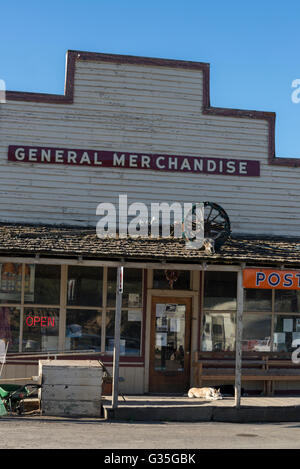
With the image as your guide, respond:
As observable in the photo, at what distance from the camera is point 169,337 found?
16.0 m

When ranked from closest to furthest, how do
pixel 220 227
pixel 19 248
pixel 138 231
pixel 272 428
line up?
pixel 272 428 → pixel 19 248 → pixel 220 227 → pixel 138 231

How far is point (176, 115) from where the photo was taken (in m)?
16.7

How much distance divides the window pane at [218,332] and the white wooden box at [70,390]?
3.87m

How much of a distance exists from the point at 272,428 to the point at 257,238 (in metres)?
5.16

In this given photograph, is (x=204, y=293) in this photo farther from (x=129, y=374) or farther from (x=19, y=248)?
(x=19, y=248)

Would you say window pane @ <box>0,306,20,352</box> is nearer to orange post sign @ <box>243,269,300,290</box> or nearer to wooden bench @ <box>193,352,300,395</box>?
wooden bench @ <box>193,352,300,395</box>

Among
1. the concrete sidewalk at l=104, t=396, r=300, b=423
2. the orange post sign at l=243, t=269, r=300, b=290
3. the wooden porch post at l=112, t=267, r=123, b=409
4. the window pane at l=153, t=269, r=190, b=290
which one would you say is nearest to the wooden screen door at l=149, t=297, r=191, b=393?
the window pane at l=153, t=269, r=190, b=290

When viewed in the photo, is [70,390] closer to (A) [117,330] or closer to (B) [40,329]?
(A) [117,330]

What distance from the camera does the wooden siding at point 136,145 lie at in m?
16.0

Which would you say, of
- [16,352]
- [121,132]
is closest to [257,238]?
[121,132]

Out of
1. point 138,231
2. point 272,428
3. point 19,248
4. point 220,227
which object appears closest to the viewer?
point 272,428

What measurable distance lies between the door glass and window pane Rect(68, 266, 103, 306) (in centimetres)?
148

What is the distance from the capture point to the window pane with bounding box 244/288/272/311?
53.7 ft

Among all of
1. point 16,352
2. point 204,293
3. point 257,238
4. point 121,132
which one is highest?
point 121,132
